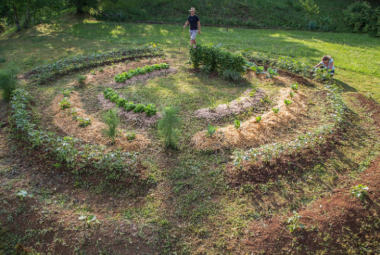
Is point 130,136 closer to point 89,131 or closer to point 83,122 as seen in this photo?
point 89,131

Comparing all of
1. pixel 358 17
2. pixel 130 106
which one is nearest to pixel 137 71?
pixel 130 106

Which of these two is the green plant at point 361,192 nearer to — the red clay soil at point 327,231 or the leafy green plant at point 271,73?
the red clay soil at point 327,231

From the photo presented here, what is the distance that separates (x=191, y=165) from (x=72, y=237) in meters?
2.49

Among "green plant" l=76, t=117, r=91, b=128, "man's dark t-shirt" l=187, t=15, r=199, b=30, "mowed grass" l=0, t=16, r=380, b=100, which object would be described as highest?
"man's dark t-shirt" l=187, t=15, r=199, b=30

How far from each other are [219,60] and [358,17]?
1507 cm

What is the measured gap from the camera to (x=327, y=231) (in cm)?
393

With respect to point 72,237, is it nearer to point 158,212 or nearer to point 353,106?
point 158,212

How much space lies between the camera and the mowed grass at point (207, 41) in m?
10.7

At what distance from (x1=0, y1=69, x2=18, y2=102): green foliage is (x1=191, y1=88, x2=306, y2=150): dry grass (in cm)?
591

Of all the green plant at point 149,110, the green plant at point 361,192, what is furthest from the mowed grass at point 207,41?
the green plant at point 149,110

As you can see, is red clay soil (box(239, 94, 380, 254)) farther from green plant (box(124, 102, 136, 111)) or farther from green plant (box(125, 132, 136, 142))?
green plant (box(124, 102, 136, 111))

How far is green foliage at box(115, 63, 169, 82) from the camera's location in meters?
9.21

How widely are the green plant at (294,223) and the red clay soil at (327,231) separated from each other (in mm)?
57

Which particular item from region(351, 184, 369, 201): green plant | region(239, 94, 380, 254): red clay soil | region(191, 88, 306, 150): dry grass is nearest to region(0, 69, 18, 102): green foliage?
region(191, 88, 306, 150): dry grass
